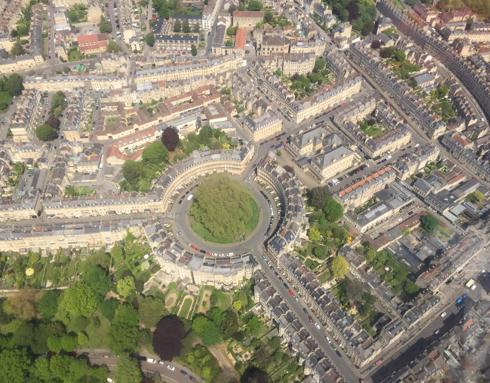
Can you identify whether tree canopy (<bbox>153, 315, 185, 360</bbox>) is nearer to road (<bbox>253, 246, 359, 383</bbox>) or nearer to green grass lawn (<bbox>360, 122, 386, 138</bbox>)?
road (<bbox>253, 246, 359, 383</bbox>)

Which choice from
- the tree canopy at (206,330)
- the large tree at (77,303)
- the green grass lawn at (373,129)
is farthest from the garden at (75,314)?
the green grass lawn at (373,129)

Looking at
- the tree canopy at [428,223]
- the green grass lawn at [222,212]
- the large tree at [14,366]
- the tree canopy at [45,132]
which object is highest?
the tree canopy at [428,223]

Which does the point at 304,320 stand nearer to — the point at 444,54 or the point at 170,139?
the point at 170,139

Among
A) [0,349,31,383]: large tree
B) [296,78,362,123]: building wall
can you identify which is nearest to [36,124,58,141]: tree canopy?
[0,349,31,383]: large tree

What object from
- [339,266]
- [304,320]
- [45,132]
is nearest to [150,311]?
[304,320]

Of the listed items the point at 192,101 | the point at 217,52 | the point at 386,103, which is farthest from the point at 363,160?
the point at 217,52

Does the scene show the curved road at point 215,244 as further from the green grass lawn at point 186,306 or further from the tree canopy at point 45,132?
the tree canopy at point 45,132
